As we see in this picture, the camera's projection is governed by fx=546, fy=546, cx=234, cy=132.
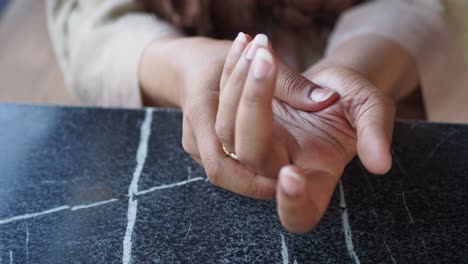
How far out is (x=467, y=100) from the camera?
63 cm

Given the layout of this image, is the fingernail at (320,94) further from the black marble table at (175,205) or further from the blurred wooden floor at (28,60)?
the blurred wooden floor at (28,60)

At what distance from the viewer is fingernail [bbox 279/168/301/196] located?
303 millimetres

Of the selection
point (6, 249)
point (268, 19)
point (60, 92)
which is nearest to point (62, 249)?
point (6, 249)

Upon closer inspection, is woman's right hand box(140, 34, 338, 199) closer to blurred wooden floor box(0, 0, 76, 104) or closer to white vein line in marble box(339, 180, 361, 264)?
white vein line in marble box(339, 180, 361, 264)

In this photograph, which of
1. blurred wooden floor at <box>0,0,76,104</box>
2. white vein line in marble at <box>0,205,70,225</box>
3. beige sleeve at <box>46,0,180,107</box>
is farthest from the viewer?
blurred wooden floor at <box>0,0,76,104</box>

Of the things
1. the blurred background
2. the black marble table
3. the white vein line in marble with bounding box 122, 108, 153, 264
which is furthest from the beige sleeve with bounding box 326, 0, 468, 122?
the blurred background

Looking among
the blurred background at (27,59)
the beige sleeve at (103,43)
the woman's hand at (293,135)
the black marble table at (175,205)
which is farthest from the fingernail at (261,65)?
the blurred background at (27,59)

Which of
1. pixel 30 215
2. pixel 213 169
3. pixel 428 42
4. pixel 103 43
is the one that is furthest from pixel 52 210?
pixel 428 42

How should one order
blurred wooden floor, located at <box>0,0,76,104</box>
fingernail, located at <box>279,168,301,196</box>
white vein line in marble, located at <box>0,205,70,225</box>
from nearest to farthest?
1. fingernail, located at <box>279,168,301,196</box>
2. white vein line in marble, located at <box>0,205,70,225</box>
3. blurred wooden floor, located at <box>0,0,76,104</box>

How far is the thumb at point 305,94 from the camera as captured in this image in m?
0.39

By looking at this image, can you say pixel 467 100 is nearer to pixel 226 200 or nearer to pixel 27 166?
pixel 226 200

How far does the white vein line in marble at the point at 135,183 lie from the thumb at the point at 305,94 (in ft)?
0.46

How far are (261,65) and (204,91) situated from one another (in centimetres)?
13

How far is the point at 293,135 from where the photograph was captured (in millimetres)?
379
